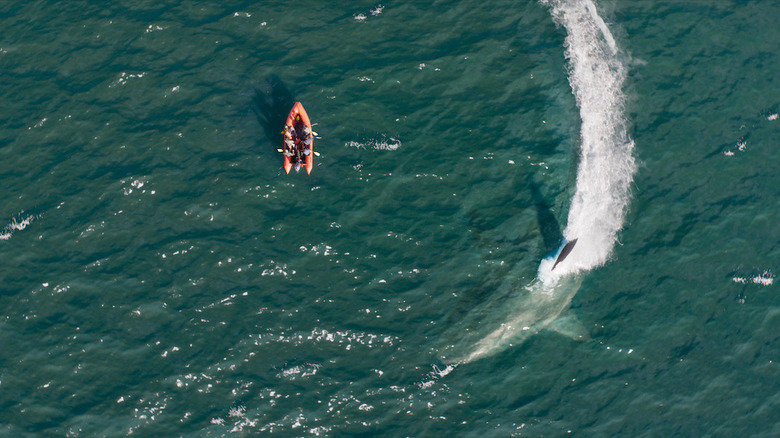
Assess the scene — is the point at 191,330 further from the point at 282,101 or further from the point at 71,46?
the point at 71,46

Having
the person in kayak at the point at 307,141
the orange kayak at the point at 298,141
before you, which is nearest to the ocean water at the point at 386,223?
the orange kayak at the point at 298,141

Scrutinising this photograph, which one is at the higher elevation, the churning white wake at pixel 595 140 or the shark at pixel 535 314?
the churning white wake at pixel 595 140

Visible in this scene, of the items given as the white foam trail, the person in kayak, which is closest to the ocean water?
the white foam trail

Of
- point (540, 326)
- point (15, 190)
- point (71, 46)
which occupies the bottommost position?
point (540, 326)

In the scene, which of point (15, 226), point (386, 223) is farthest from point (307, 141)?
point (15, 226)

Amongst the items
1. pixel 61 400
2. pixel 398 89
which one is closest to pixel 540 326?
pixel 398 89

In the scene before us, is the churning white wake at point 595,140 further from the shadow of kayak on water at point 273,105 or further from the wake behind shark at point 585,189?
the shadow of kayak on water at point 273,105
